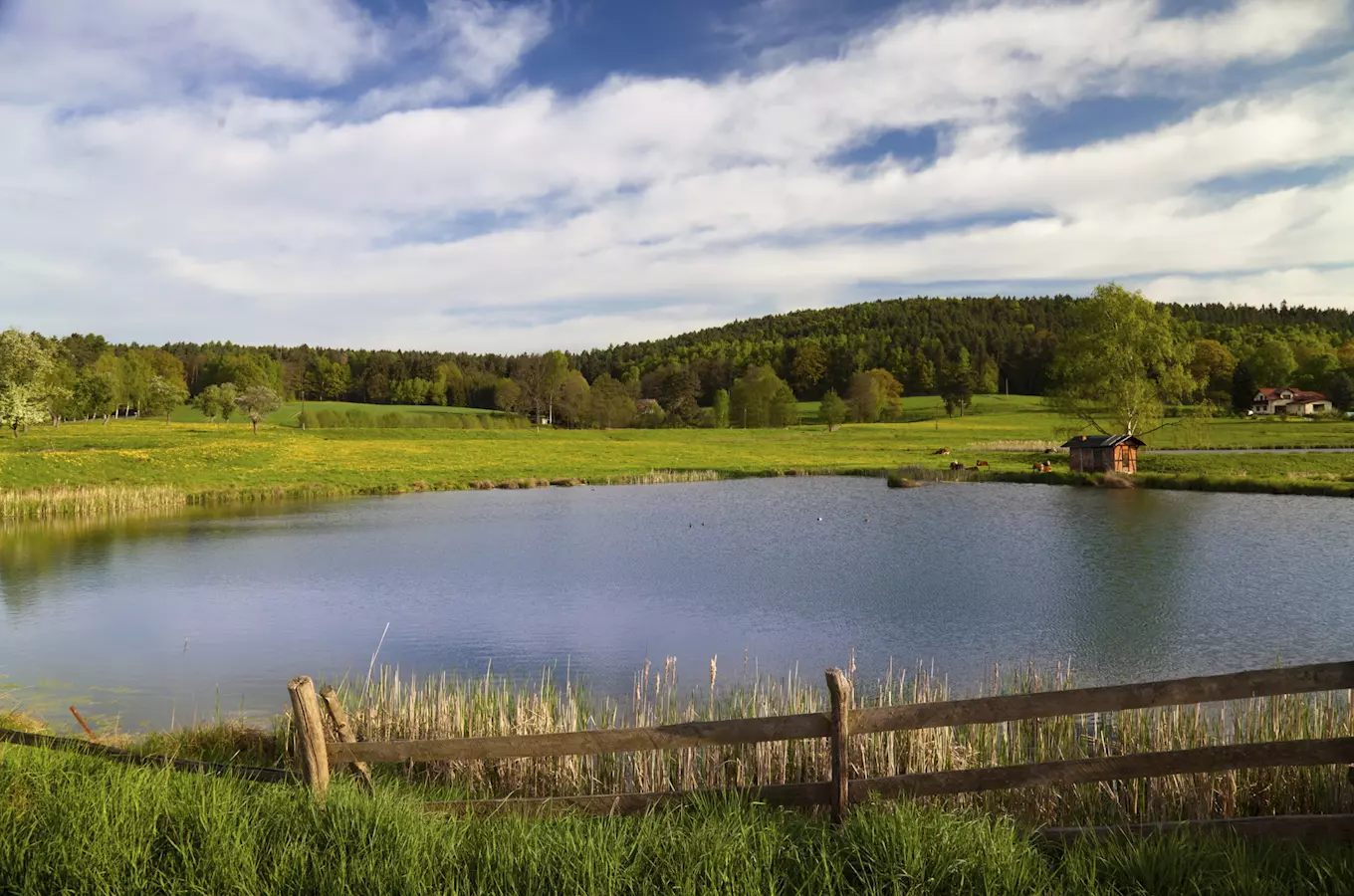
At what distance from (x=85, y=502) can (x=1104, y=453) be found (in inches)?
2263


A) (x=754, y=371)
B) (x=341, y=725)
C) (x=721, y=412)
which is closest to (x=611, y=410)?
(x=721, y=412)

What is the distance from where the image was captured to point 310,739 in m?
7.80

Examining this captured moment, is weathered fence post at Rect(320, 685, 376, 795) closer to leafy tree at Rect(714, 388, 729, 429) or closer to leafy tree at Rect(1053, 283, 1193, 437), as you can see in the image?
leafy tree at Rect(1053, 283, 1193, 437)

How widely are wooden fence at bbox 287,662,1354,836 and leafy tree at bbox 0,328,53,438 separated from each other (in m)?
75.3

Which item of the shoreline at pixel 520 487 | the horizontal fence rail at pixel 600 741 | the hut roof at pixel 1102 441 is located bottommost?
the shoreline at pixel 520 487

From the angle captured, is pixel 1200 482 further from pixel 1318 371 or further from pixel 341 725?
pixel 1318 371

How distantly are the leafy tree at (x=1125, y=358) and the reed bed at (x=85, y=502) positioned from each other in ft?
183

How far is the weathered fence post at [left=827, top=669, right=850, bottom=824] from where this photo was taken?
24.4 feet

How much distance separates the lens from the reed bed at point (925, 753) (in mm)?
9367

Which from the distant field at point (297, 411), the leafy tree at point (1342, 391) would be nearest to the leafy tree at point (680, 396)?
the distant field at point (297, 411)

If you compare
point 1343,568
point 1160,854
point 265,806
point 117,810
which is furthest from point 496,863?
point 1343,568

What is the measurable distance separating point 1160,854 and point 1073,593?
19174 mm

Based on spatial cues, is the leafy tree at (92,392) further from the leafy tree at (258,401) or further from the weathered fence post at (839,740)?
the weathered fence post at (839,740)

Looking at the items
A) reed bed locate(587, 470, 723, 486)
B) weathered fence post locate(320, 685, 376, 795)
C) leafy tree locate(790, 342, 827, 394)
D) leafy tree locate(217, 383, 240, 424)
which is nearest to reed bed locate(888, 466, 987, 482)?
reed bed locate(587, 470, 723, 486)
